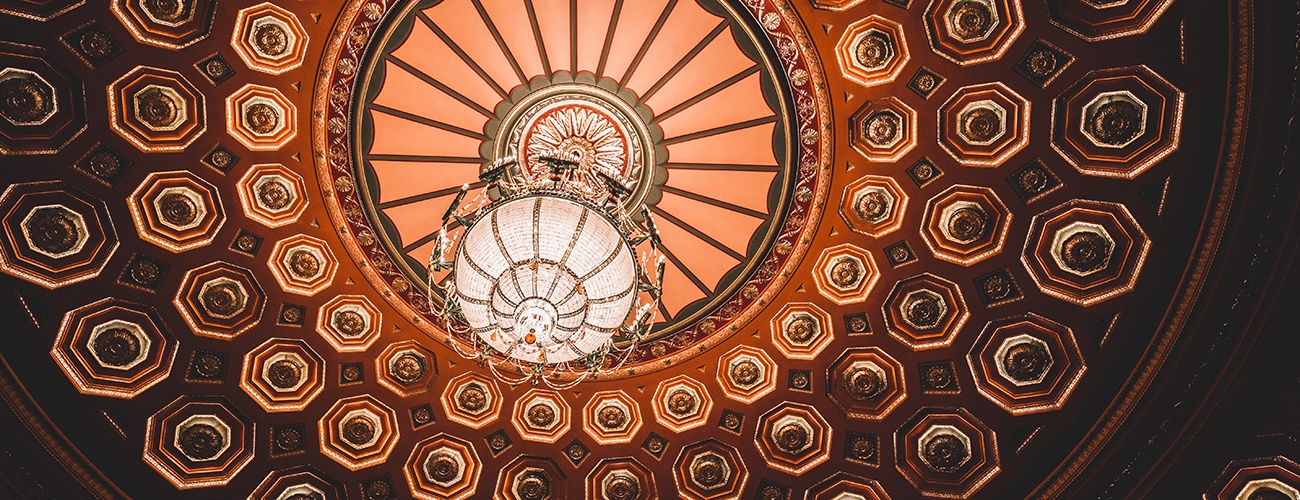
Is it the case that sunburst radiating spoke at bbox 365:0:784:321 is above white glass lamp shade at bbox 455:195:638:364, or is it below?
above

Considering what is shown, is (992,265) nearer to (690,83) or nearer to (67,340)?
(690,83)

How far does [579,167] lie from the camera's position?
890cm

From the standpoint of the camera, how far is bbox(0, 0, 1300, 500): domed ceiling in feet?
27.4

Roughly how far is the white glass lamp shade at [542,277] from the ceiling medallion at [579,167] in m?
0.02

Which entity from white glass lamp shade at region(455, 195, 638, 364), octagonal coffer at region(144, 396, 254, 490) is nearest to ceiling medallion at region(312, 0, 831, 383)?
white glass lamp shade at region(455, 195, 638, 364)

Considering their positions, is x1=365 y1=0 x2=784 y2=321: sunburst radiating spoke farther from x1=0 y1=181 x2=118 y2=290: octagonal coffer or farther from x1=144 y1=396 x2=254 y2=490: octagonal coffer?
x1=144 y1=396 x2=254 y2=490: octagonal coffer

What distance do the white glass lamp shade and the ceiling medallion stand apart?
0.02 meters

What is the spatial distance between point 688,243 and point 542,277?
337 centimetres

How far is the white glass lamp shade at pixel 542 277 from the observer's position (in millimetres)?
7410

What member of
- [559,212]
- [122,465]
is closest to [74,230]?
[122,465]

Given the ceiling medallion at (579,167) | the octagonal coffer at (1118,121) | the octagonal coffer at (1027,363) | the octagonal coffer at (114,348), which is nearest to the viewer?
the ceiling medallion at (579,167)

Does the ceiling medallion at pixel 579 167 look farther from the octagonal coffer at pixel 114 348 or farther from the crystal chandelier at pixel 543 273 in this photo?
the octagonal coffer at pixel 114 348

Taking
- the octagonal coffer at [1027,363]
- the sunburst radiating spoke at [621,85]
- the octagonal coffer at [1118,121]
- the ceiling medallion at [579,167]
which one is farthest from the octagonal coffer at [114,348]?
the octagonal coffer at [1118,121]

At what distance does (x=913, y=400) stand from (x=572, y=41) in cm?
640
